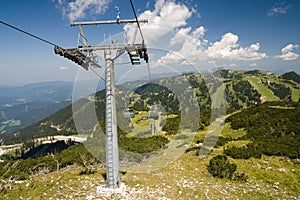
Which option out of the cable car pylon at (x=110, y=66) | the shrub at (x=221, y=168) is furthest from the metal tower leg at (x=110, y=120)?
the shrub at (x=221, y=168)

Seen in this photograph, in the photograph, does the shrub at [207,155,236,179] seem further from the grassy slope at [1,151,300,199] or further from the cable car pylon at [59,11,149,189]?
the cable car pylon at [59,11,149,189]

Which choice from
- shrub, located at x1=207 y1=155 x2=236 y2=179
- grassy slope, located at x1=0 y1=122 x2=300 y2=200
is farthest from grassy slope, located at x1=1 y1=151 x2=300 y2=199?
shrub, located at x1=207 y1=155 x2=236 y2=179

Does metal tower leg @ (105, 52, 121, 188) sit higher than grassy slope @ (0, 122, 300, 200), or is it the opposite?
metal tower leg @ (105, 52, 121, 188)

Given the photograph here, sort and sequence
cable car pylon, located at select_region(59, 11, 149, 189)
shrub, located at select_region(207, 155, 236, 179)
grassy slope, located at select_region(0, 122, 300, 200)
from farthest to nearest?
shrub, located at select_region(207, 155, 236, 179) → grassy slope, located at select_region(0, 122, 300, 200) → cable car pylon, located at select_region(59, 11, 149, 189)

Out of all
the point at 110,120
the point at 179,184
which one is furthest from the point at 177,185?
the point at 110,120

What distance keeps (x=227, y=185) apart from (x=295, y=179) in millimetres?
5043

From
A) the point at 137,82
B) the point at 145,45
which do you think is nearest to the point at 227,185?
the point at 137,82

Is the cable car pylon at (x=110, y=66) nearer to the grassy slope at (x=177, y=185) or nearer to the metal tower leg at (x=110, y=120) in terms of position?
the metal tower leg at (x=110, y=120)

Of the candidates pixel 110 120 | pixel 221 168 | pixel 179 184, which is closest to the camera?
pixel 110 120

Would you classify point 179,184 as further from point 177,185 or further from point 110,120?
point 110,120

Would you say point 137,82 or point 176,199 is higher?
point 137,82

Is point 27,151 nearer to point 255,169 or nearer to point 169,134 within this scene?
point 169,134

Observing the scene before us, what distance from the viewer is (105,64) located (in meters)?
11.8

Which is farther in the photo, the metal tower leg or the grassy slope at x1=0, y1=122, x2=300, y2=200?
the grassy slope at x1=0, y1=122, x2=300, y2=200
